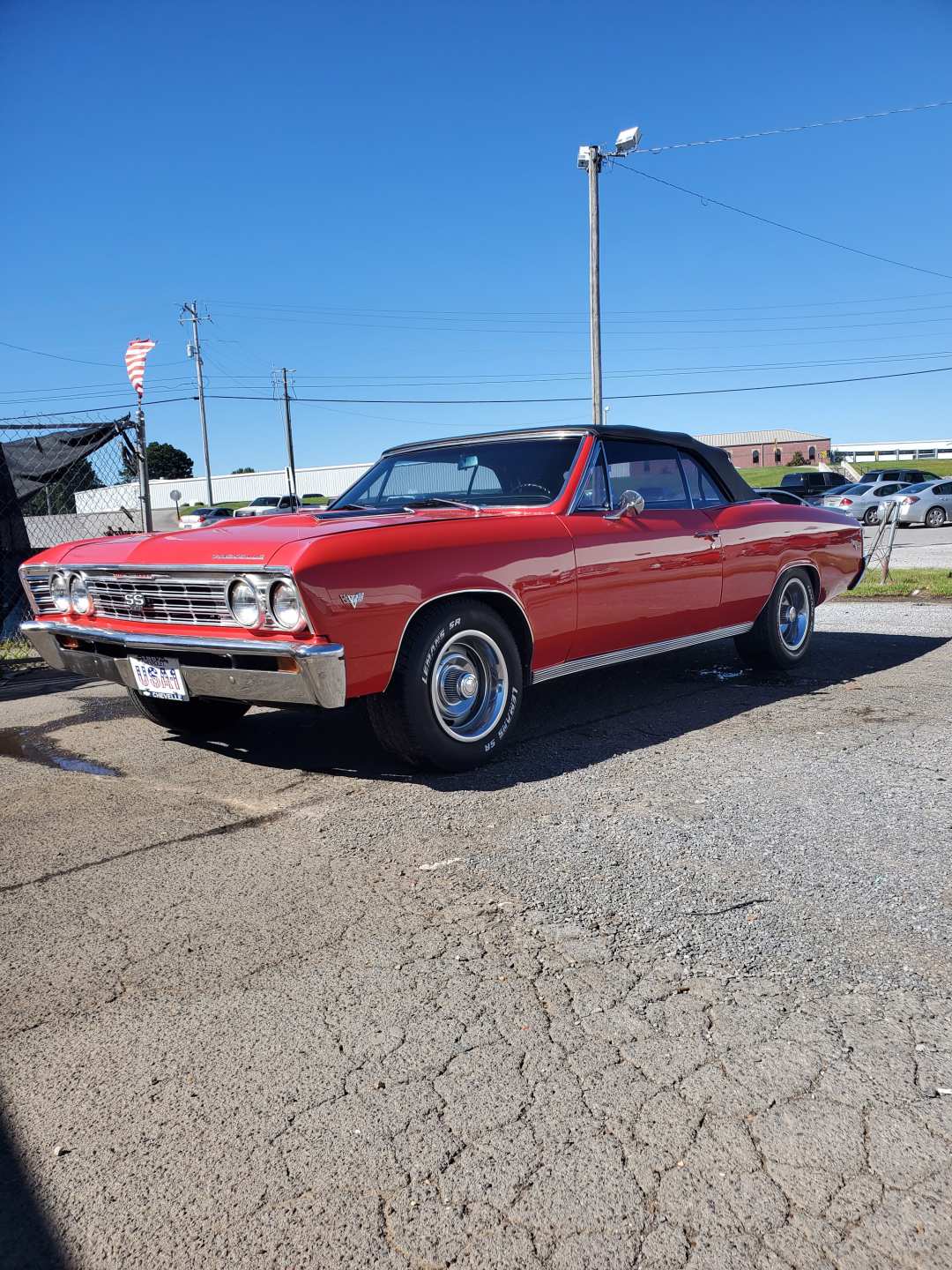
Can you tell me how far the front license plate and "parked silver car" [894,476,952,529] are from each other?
97.1 ft

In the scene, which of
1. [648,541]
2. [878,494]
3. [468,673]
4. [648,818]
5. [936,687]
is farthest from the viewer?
[878,494]

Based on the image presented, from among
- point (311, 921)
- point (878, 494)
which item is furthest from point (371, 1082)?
point (878, 494)

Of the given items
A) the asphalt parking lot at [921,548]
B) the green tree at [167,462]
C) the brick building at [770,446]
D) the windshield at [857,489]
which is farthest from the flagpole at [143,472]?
the brick building at [770,446]

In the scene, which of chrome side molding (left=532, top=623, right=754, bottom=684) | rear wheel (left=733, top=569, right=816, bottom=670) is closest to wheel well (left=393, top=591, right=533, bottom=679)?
chrome side molding (left=532, top=623, right=754, bottom=684)

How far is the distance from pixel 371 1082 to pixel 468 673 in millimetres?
2448

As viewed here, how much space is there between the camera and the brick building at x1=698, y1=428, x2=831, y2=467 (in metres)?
109

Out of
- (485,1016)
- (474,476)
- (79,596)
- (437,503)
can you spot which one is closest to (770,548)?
(474,476)

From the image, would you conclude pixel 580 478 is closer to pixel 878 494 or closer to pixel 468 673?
pixel 468 673

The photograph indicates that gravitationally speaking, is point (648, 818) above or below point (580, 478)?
below

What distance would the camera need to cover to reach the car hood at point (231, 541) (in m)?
3.98

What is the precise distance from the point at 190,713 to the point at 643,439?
2930 millimetres

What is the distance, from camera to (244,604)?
396 centimetres

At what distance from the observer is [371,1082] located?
6.89 feet

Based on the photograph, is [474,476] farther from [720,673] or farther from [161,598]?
[720,673]
